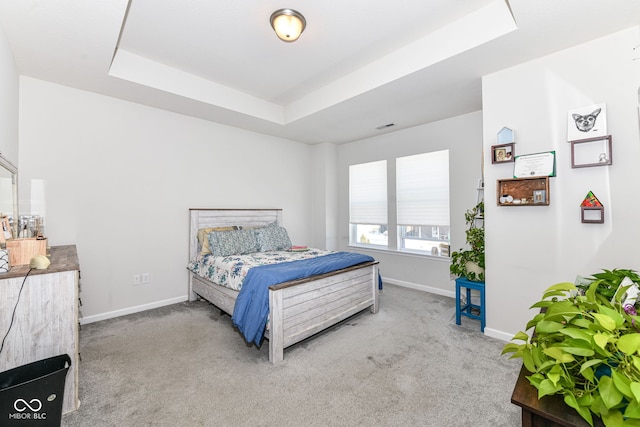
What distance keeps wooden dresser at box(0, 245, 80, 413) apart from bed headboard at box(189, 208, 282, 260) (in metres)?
2.01

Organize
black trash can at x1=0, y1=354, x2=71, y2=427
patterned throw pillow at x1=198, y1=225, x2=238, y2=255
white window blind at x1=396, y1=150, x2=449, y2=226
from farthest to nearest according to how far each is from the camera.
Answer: white window blind at x1=396, y1=150, x2=449, y2=226 < patterned throw pillow at x1=198, y1=225, x2=238, y2=255 < black trash can at x1=0, y1=354, x2=71, y2=427

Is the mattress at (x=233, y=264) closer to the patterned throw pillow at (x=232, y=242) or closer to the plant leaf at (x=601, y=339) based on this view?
the patterned throw pillow at (x=232, y=242)

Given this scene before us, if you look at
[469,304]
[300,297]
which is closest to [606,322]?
[300,297]

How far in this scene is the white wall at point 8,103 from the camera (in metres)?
2.02

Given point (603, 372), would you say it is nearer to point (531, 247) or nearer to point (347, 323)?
point (531, 247)

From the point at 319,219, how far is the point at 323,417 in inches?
147

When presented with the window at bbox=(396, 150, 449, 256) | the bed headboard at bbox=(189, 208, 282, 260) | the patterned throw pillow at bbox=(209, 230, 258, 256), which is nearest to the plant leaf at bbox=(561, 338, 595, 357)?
the patterned throw pillow at bbox=(209, 230, 258, 256)

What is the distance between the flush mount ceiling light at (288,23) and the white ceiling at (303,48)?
60mm

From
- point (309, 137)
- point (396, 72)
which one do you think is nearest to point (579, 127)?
point (396, 72)

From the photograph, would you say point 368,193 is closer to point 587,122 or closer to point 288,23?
point 587,122

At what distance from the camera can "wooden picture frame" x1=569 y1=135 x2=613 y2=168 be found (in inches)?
82.6

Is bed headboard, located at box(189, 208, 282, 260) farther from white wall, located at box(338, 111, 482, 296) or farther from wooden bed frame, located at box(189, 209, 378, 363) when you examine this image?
white wall, located at box(338, 111, 482, 296)

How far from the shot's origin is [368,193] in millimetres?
A: 4945

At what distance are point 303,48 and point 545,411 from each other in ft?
9.50
